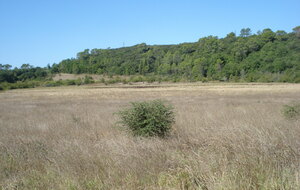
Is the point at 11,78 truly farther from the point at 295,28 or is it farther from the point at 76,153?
the point at 295,28

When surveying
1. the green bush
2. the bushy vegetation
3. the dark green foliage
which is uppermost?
the bushy vegetation

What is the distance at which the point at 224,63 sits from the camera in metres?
133

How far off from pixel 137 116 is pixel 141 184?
425 centimetres

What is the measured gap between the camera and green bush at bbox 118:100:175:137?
7449mm

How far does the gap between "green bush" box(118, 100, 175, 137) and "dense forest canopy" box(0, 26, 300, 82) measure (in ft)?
312

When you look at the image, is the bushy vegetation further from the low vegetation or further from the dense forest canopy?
the low vegetation

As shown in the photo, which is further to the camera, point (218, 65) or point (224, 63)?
point (224, 63)

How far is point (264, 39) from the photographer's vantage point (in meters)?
132

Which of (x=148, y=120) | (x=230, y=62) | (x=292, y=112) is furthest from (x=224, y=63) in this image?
(x=148, y=120)

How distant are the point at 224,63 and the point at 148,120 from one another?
5246 inches

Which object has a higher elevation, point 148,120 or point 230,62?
point 230,62

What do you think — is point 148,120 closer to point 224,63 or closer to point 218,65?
point 218,65

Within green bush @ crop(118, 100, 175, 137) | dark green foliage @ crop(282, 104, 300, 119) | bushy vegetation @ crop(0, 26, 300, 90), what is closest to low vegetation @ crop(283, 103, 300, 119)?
dark green foliage @ crop(282, 104, 300, 119)

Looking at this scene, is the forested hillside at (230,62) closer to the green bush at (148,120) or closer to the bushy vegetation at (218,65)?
the bushy vegetation at (218,65)
